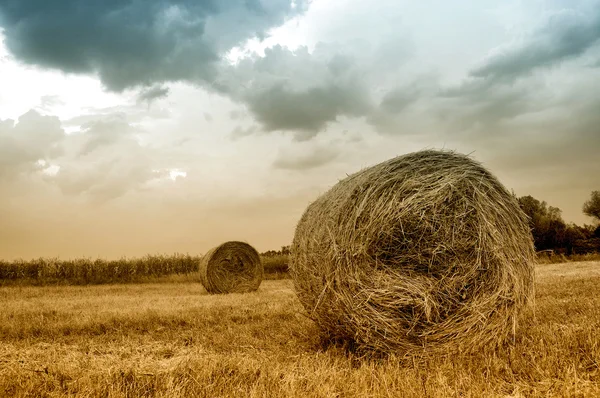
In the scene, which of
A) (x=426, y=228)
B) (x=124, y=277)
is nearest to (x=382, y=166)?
(x=426, y=228)

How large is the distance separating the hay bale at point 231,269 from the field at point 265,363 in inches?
245

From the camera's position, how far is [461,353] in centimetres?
526

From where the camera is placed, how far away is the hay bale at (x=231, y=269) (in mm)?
14195

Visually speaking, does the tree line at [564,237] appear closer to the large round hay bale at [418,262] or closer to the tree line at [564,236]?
the tree line at [564,236]

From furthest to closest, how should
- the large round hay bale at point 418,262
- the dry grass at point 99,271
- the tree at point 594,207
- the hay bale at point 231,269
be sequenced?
the tree at point 594,207 → the dry grass at point 99,271 → the hay bale at point 231,269 → the large round hay bale at point 418,262

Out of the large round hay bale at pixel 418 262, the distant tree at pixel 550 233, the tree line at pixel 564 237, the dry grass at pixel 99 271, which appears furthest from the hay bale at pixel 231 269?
the distant tree at pixel 550 233

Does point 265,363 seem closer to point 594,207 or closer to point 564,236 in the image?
point 564,236

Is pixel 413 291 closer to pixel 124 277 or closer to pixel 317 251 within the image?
pixel 317 251

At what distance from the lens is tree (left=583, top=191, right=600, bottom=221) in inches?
1602

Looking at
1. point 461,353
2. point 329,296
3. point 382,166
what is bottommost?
point 461,353

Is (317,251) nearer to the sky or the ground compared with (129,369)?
nearer to the sky

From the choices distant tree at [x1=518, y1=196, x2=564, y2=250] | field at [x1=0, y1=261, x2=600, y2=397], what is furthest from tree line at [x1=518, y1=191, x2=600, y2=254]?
field at [x1=0, y1=261, x2=600, y2=397]

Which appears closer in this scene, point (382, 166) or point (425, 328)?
point (425, 328)

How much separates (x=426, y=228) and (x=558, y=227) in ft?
105
